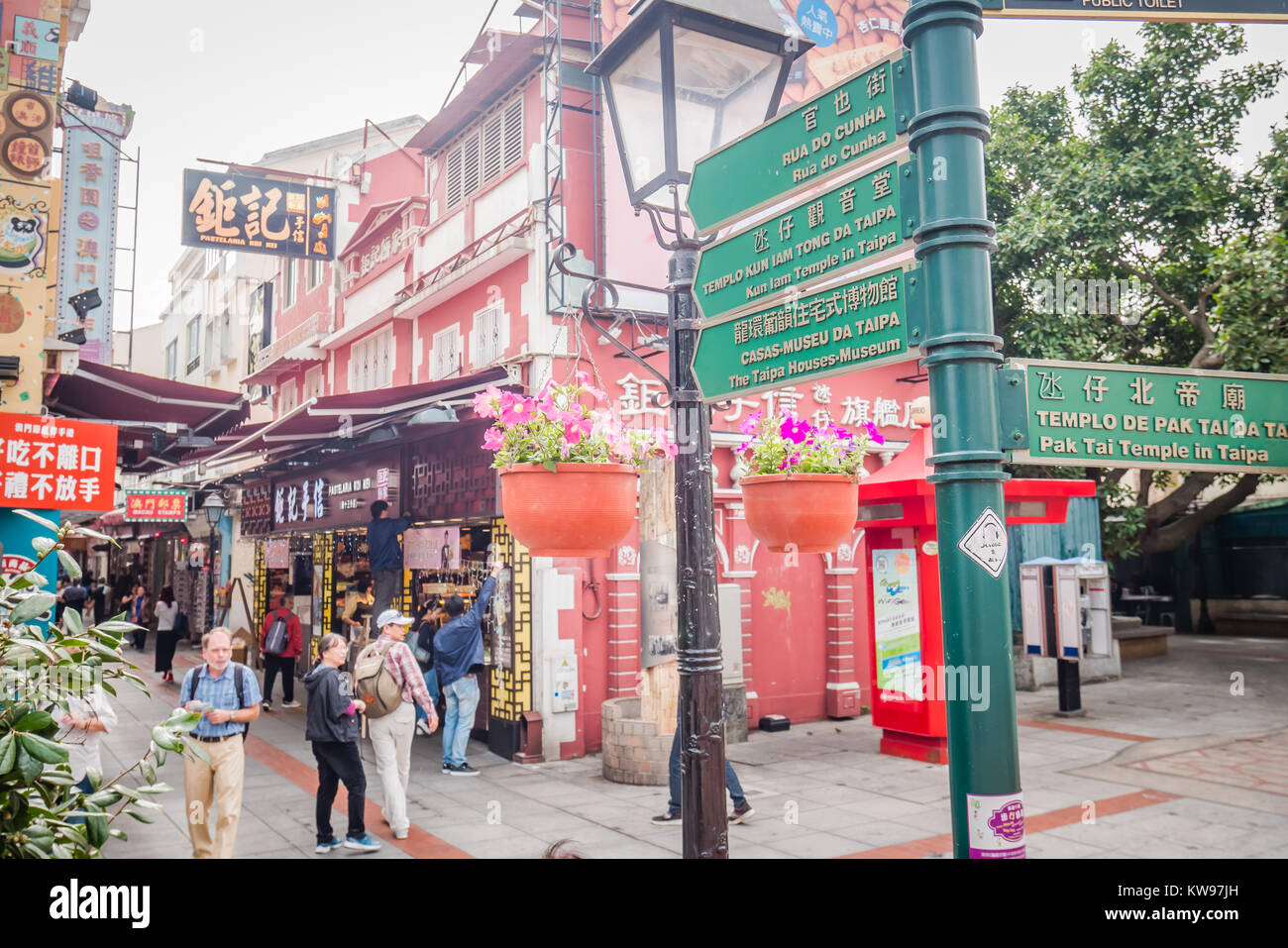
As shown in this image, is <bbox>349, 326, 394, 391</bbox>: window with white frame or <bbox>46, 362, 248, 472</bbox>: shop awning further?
<bbox>349, 326, 394, 391</bbox>: window with white frame

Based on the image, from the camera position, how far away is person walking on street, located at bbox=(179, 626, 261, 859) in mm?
6730

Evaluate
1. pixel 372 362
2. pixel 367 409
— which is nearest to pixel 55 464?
pixel 367 409

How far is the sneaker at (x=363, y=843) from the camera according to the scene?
7.52 metres

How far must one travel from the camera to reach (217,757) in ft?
22.3

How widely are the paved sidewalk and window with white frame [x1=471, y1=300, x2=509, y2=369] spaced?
5359mm

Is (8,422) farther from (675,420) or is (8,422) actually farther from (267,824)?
(675,420)

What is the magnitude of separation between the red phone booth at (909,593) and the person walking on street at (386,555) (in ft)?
24.1

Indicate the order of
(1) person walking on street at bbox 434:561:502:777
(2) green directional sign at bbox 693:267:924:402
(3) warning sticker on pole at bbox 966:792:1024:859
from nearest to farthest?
(3) warning sticker on pole at bbox 966:792:1024:859 → (2) green directional sign at bbox 693:267:924:402 → (1) person walking on street at bbox 434:561:502:777

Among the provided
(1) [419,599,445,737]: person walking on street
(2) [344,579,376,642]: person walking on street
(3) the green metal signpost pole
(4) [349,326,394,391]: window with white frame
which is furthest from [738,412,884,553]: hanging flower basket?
(4) [349,326,394,391]: window with white frame

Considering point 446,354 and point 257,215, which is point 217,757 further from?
point 257,215

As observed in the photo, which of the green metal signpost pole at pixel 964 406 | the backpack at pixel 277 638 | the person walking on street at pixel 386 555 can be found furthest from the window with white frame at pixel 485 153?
the green metal signpost pole at pixel 964 406

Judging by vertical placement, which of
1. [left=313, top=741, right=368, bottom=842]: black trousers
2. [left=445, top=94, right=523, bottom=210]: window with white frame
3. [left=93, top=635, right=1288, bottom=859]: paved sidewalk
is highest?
[left=445, top=94, right=523, bottom=210]: window with white frame

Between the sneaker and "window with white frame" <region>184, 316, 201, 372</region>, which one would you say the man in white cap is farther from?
"window with white frame" <region>184, 316, 201, 372</region>

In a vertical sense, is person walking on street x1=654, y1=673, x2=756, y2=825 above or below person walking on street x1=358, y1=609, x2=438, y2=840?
below
